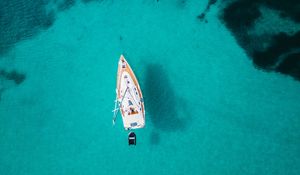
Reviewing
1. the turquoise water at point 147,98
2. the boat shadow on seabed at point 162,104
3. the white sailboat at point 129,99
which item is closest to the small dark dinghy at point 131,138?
the white sailboat at point 129,99

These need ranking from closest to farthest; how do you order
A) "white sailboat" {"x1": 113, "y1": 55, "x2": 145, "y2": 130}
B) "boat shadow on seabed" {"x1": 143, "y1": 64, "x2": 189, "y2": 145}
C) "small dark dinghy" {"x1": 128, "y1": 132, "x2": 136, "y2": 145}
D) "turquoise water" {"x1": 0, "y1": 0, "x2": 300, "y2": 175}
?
"turquoise water" {"x1": 0, "y1": 0, "x2": 300, "y2": 175} → "white sailboat" {"x1": 113, "y1": 55, "x2": 145, "y2": 130} → "small dark dinghy" {"x1": 128, "y1": 132, "x2": 136, "y2": 145} → "boat shadow on seabed" {"x1": 143, "y1": 64, "x2": 189, "y2": 145}

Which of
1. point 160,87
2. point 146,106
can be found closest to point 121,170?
point 146,106

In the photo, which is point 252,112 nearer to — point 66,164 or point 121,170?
point 121,170

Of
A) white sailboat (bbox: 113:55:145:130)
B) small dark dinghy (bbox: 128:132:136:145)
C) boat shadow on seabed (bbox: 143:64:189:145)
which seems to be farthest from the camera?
boat shadow on seabed (bbox: 143:64:189:145)

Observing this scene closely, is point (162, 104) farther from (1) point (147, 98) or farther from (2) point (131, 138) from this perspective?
(2) point (131, 138)

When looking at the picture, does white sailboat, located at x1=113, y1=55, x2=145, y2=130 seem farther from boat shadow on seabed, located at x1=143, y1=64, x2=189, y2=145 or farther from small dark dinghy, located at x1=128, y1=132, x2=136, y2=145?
boat shadow on seabed, located at x1=143, y1=64, x2=189, y2=145

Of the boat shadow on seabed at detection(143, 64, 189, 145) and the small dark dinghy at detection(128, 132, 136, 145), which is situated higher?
the boat shadow on seabed at detection(143, 64, 189, 145)

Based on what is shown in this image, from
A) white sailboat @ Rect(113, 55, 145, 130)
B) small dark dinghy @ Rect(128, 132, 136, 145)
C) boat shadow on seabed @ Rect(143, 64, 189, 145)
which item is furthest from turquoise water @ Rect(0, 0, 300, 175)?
white sailboat @ Rect(113, 55, 145, 130)
